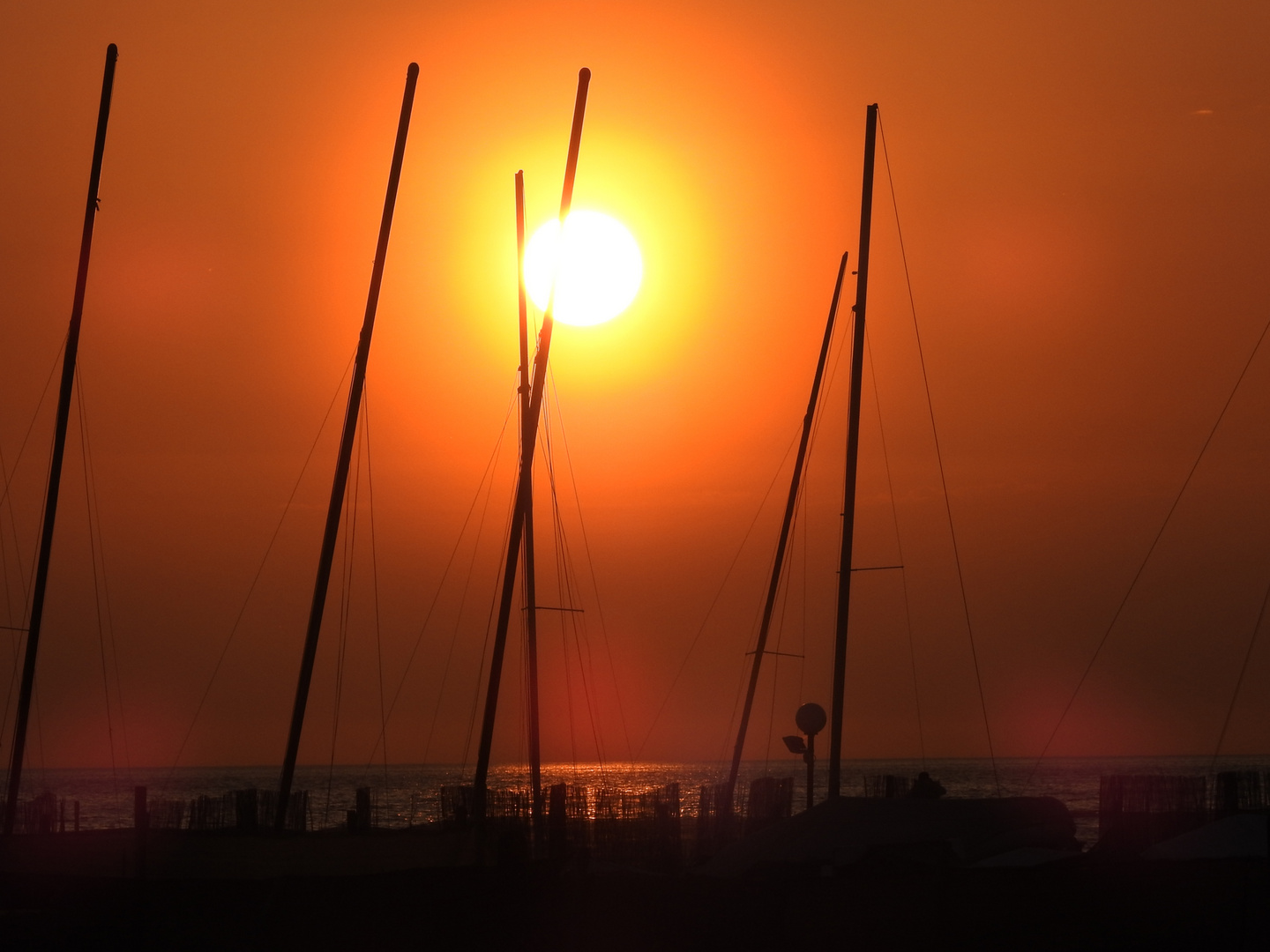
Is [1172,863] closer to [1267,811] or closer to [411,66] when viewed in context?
[1267,811]

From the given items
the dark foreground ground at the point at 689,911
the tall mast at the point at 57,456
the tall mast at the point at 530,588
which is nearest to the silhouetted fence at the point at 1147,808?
the dark foreground ground at the point at 689,911

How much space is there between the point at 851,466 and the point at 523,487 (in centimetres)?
684

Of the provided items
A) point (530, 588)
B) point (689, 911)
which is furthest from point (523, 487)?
point (689, 911)

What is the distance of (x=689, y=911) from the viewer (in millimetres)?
22766

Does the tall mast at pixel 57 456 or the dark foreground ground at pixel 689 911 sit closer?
the dark foreground ground at pixel 689 911

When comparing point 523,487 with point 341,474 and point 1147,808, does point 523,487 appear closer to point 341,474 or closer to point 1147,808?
point 341,474

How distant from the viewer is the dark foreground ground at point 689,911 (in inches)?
822

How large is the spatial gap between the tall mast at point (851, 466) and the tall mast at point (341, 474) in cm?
966

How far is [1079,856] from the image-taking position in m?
24.2

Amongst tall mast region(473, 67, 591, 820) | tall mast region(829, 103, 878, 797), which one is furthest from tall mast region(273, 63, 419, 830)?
tall mast region(829, 103, 878, 797)

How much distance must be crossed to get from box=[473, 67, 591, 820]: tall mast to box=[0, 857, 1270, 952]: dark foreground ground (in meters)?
4.75

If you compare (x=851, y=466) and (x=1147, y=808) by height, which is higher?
(x=851, y=466)

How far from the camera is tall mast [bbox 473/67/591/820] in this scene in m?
29.0

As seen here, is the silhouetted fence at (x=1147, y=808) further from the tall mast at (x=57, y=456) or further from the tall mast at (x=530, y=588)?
the tall mast at (x=57, y=456)
